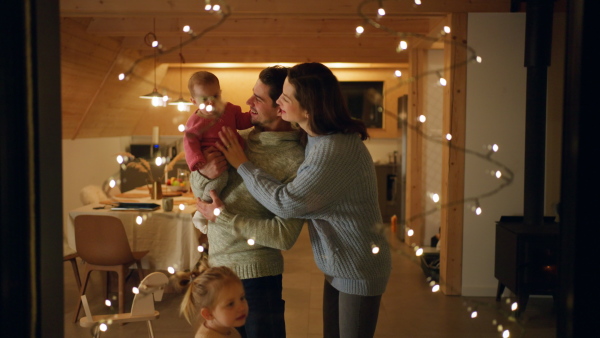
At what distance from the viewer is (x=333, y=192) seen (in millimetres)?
1442

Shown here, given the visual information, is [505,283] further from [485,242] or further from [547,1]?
[547,1]

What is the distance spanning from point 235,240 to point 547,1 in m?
3.09

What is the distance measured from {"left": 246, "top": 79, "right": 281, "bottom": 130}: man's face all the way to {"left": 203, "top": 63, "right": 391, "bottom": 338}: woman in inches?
4.3

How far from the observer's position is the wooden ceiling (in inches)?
160

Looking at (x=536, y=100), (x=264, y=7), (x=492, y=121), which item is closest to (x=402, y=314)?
(x=492, y=121)

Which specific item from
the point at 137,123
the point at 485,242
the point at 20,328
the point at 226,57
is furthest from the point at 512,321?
the point at 137,123

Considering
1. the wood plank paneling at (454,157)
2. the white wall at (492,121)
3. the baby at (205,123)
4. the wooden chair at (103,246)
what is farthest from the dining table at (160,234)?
the baby at (205,123)

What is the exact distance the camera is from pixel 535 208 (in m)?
3.84

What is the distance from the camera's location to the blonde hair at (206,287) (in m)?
1.64

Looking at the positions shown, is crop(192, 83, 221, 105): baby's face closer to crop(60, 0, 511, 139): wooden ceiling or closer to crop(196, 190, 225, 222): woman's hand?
crop(196, 190, 225, 222): woman's hand

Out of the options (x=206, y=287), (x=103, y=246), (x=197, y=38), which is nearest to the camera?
(x=206, y=287)

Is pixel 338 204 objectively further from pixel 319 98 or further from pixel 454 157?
pixel 454 157

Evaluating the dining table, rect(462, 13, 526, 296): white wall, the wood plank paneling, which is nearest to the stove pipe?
rect(462, 13, 526, 296): white wall

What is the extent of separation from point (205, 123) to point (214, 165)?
6.2 inches
